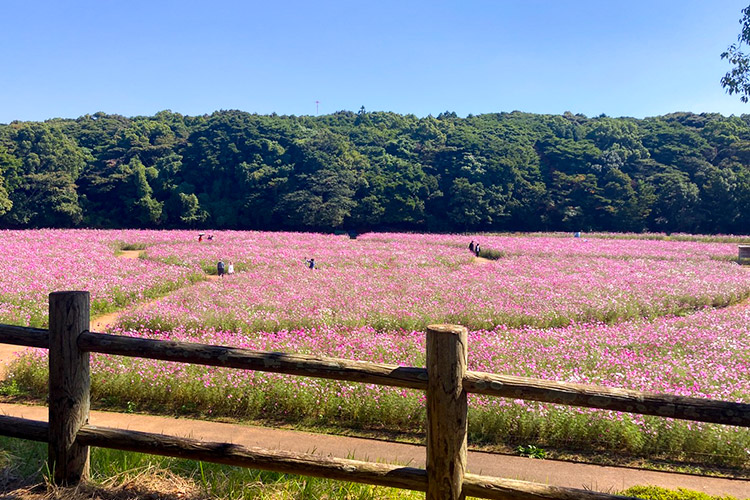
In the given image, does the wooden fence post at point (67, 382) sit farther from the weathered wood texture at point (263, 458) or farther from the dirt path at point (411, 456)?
the dirt path at point (411, 456)

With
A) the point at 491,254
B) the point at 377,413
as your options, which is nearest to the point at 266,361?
the point at 377,413

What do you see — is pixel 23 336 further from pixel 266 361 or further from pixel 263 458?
pixel 263 458

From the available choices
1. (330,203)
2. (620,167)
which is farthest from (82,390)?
(620,167)

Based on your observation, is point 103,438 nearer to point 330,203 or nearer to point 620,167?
point 330,203

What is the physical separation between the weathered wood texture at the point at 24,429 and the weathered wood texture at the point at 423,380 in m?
0.77

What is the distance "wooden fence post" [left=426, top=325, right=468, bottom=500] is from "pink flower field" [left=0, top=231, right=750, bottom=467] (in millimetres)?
3467

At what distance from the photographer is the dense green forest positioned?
172 ft

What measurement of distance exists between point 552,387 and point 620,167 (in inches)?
2608

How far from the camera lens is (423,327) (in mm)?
11547

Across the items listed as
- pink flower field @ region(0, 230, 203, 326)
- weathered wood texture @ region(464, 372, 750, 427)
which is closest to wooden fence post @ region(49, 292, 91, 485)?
weathered wood texture @ region(464, 372, 750, 427)

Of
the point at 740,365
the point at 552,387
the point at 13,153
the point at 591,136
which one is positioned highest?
the point at 591,136

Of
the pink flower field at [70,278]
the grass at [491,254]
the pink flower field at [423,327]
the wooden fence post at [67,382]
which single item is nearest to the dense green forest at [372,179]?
the grass at [491,254]

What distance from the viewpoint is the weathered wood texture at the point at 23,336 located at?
3891mm

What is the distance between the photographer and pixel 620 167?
6159cm
